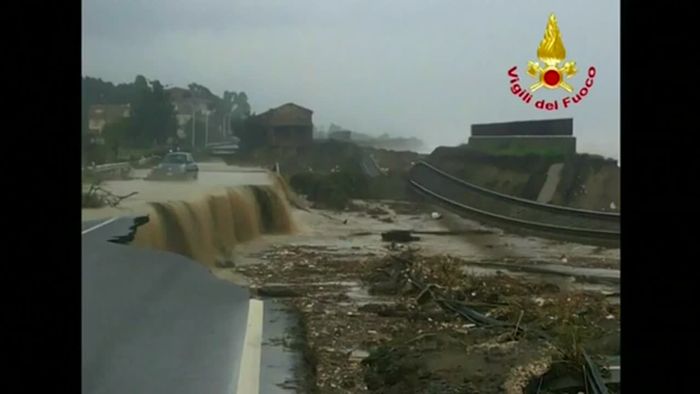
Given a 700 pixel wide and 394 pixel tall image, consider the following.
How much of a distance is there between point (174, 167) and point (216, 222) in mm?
134

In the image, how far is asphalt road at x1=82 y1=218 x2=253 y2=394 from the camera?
4.34ft

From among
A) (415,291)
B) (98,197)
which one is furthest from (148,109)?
(415,291)

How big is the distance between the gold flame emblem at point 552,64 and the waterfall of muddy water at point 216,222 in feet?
1.79

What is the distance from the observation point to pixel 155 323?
4.40 feet

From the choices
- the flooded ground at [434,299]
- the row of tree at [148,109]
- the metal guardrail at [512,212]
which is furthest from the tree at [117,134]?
the metal guardrail at [512,212]

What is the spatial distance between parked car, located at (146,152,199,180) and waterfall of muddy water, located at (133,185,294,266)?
53 mm

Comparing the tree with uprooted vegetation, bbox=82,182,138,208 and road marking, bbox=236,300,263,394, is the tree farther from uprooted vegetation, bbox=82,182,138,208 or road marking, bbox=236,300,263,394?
road marking, bbox=236,300,263,394
